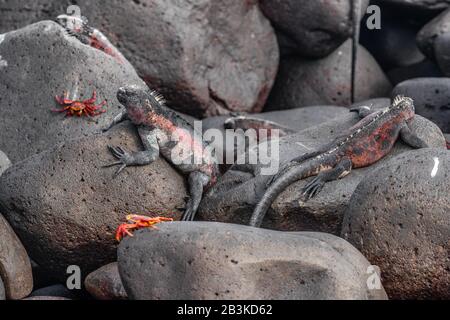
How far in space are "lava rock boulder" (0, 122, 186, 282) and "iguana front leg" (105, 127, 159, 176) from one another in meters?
0.05

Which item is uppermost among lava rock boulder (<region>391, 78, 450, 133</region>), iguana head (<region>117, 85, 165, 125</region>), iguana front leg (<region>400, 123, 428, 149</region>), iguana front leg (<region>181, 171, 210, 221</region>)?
iguana head (<region>117, 85, 165, 125</region>)

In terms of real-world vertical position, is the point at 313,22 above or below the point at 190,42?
below

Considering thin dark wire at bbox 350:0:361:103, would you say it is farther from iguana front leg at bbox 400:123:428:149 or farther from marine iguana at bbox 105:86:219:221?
marine iguana at bbox 105:86:219:221

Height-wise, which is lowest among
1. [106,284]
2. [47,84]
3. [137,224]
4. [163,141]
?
[106,284]

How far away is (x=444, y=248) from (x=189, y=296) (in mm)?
1787

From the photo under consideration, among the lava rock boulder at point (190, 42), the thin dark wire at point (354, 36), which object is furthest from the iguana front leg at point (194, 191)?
the thin dark wire at point (354, 36)

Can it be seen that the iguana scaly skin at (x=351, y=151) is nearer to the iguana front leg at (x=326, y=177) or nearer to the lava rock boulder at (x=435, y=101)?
the iguana front leg at (x=326, y=177)

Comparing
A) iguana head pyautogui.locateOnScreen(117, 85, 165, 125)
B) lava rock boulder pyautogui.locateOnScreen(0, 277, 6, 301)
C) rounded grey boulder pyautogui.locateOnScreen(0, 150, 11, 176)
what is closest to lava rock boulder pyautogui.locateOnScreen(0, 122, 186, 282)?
iguana head pyautogui.locateOnScreen(117, 85, 165, 125)

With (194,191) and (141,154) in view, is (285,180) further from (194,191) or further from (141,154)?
(141,154)

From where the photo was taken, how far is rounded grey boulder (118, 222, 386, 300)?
211 inches

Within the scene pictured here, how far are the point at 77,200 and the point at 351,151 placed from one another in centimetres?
230

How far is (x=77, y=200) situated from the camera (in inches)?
271

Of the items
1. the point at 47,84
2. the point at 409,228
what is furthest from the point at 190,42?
the point at 409,228
